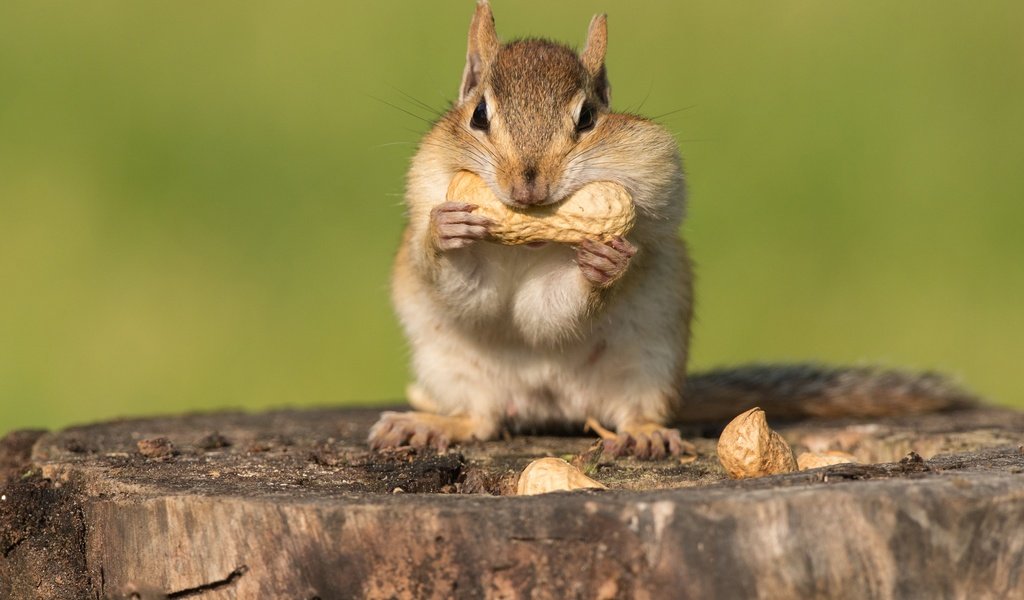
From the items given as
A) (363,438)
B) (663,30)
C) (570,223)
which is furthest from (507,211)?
(663,30)

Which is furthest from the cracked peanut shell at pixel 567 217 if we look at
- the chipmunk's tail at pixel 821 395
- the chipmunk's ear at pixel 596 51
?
the chipmunk's tail at pixel 821 395

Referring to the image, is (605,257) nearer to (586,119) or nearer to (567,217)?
(567,217)

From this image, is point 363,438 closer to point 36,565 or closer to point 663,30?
point 36,565

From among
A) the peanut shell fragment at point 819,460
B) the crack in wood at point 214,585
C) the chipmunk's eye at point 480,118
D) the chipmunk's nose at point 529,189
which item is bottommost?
the crack in wood at point 214,585

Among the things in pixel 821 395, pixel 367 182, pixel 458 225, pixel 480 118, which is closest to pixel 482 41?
pixel 480 118

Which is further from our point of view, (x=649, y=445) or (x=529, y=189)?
(x=649, y=445)

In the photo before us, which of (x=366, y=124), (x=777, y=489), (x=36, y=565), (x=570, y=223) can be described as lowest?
(x=36, y=565)

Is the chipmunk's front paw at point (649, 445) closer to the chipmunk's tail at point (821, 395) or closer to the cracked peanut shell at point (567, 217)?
the cracked peanut shell at point (567, 217)
